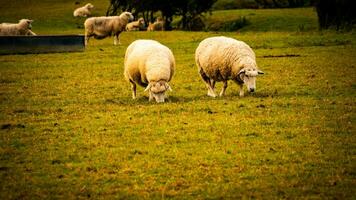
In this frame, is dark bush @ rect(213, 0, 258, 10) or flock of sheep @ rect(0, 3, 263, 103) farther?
dark bush @ rect(213, 0, 258, 10)

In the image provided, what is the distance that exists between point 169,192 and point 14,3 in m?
69.0

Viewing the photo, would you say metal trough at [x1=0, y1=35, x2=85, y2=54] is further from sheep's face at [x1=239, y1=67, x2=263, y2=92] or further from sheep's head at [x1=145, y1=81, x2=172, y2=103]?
sheep's face at [x1=239, y1=67, x2=263, y2=92]

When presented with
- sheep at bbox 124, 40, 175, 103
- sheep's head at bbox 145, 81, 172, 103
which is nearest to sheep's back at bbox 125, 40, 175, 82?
sheep at bbox 124, 40, 175, 103

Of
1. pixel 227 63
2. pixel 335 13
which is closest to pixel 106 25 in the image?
pixel 335 13

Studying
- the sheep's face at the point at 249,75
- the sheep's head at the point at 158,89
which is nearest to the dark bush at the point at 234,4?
the sheep's face at the point at 249,75

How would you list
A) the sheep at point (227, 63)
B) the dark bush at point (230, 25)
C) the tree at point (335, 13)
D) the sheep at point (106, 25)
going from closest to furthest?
1. the sheep at point (227, 63)
2. the sheep at point (106, 25)
3. the tree at point (335, 13)
4. the dark bush at point (230, 25)

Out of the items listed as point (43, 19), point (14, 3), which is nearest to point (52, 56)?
point (43, 19)

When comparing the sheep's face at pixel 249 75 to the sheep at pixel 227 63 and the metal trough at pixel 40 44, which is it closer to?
the sheep at pixel 227 63

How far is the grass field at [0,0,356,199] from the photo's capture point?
934 cm

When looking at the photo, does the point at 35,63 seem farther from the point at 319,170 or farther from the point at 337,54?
the point at 319,170

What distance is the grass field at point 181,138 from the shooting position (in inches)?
368

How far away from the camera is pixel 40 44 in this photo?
3331cm

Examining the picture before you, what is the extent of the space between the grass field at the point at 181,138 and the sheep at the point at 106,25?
668 inches

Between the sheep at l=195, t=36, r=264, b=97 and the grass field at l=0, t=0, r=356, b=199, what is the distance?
52 centimetres
